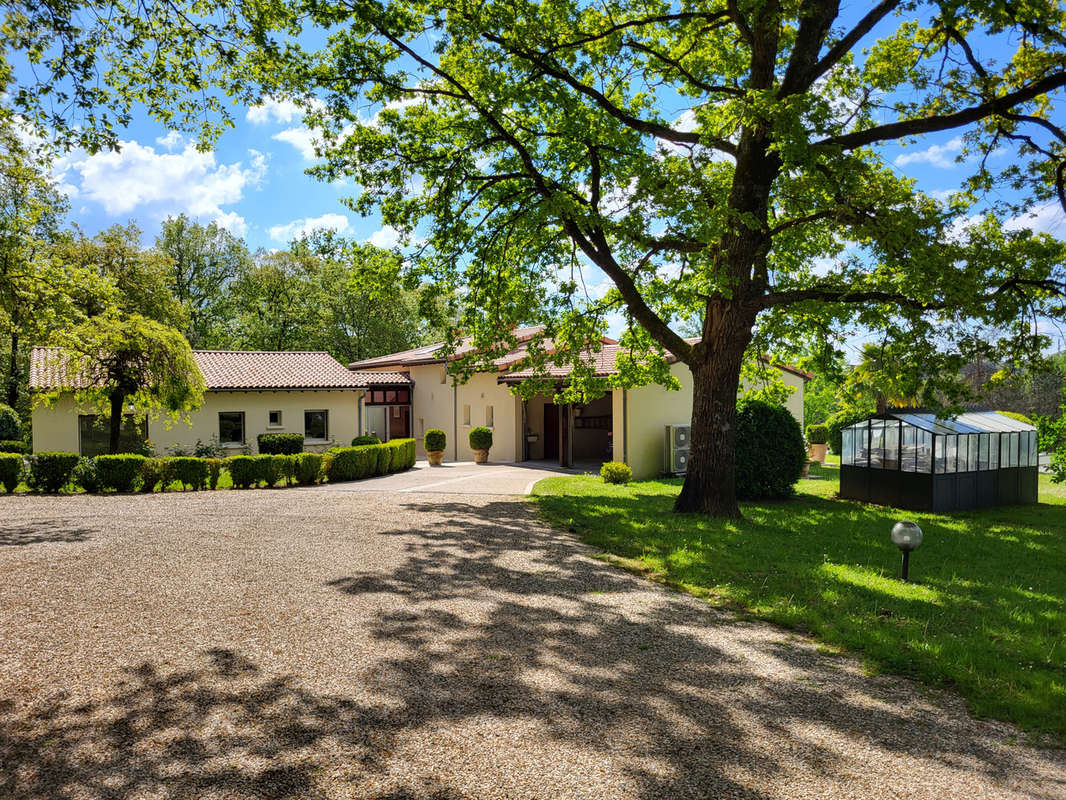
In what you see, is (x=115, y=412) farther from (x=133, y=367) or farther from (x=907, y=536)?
(x=907, y=536)

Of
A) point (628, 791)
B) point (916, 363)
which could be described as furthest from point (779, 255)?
point (628, 791)

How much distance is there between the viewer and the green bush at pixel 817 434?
29047mm

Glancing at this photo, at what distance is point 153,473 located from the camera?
16.0 meters

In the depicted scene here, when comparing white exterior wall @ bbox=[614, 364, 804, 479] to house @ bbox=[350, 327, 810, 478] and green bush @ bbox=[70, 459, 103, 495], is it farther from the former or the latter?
green bush @ bbox=[70, 459, 103, 495]

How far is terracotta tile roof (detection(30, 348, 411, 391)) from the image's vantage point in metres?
23.8

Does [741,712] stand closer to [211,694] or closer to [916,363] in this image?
Answer: [211,694]

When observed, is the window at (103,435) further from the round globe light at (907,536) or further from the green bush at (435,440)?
the round globe light at (907,536)

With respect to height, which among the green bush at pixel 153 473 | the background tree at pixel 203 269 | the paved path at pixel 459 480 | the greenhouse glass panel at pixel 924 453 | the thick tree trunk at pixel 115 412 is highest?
the background tree at pixel 203 269

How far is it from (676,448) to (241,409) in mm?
16571

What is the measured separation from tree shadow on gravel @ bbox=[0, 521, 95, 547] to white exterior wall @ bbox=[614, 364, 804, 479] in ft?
46.3

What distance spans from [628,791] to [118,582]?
21.1 feet

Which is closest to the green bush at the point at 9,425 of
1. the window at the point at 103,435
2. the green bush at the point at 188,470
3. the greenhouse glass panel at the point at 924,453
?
the window at the point at 103,435

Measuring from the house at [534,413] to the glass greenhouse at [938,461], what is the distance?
16.0 ft

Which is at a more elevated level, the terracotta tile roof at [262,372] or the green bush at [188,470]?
the terracotta tile roof at [262,372]
